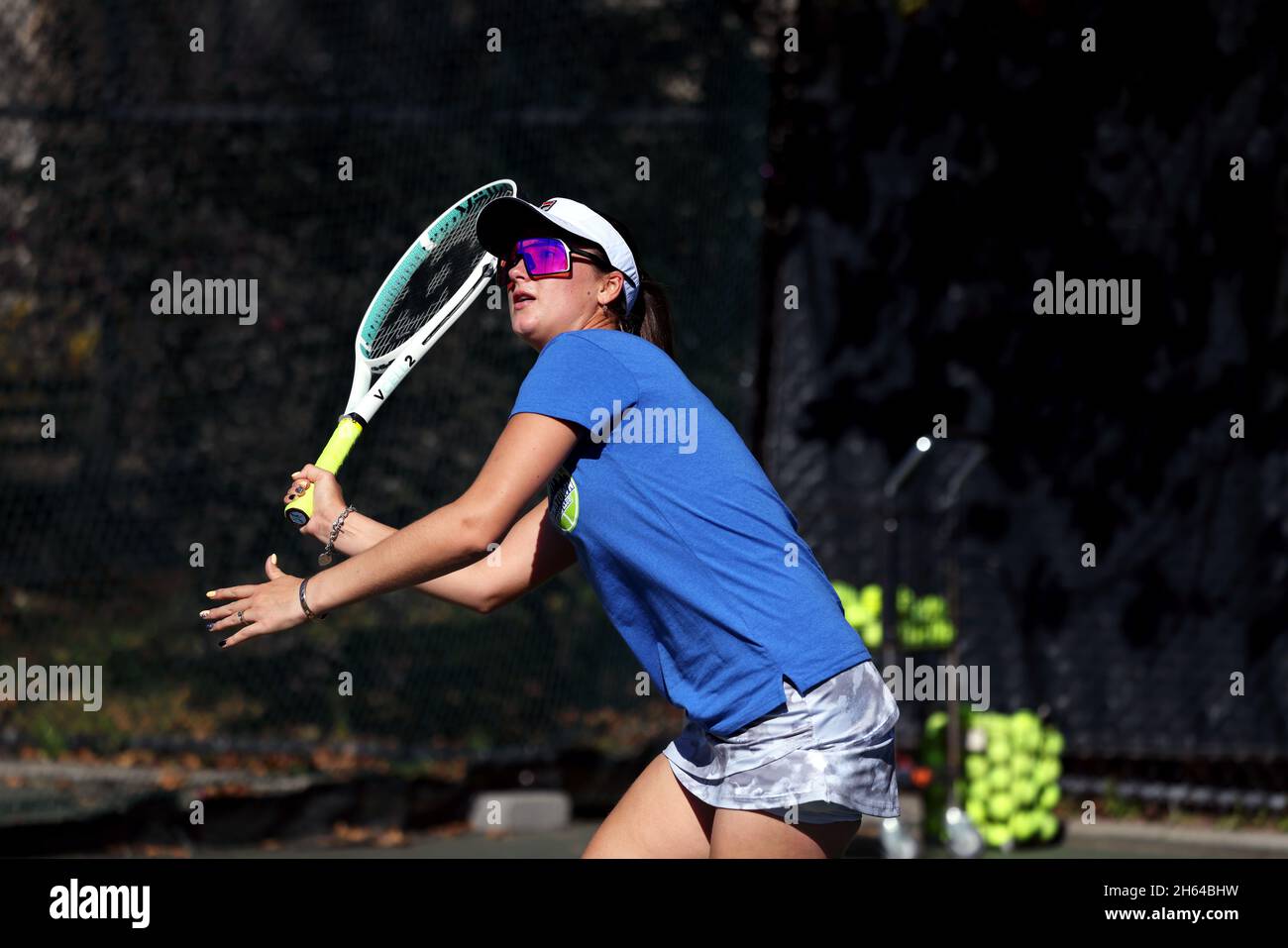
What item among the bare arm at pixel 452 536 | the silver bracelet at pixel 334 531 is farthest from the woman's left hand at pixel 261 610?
the silver bracelet at pixel 334 531

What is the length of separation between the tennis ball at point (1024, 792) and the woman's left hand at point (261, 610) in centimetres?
471

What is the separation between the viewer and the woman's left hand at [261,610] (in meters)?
3.27

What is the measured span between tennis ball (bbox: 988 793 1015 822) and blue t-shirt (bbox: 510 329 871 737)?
169 inches

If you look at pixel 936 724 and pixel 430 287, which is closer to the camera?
pixel 430 287

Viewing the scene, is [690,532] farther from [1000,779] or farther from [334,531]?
[1000,779]

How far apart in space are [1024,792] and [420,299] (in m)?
4.17

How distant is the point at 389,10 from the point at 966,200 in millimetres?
2970

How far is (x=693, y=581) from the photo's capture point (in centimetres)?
322

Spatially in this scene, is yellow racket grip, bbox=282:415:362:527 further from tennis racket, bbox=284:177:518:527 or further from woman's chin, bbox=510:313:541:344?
woman's chin, bbox=510:313:541:344

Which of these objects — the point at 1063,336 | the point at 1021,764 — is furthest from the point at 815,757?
the point at 1063,336

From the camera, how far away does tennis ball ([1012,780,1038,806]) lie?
7.38m

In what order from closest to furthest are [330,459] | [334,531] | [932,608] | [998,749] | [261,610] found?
[261,610], [334,531], [330,459], [998,749], [932,608]

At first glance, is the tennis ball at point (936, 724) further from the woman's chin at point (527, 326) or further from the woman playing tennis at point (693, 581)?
the woman's chin at point (527, 326)

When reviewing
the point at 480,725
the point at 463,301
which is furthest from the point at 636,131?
the point at 463,301
